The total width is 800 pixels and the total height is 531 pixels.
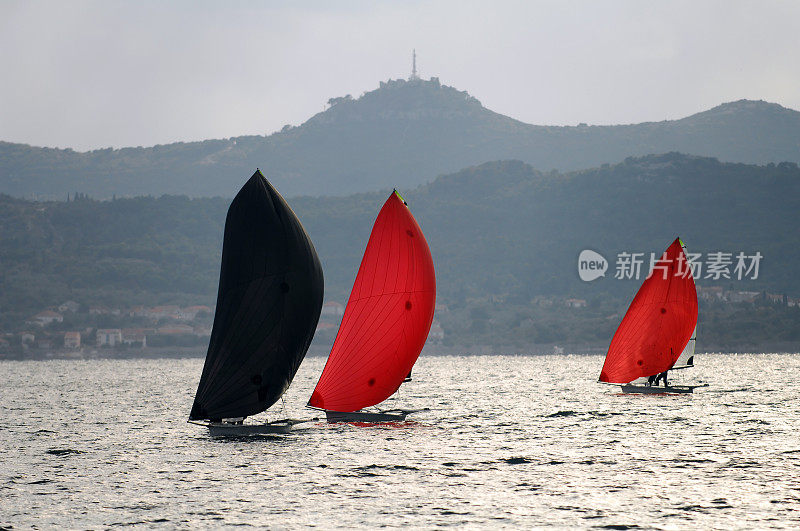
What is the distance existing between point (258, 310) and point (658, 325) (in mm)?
26273

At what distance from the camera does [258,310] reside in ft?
115

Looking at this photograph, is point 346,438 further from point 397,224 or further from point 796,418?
point 796,418

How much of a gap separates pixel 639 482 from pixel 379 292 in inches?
481

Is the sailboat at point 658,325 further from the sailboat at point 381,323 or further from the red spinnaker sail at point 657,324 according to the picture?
the sailboat at point 381,323

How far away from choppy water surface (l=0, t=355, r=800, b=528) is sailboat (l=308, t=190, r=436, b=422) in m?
2.28

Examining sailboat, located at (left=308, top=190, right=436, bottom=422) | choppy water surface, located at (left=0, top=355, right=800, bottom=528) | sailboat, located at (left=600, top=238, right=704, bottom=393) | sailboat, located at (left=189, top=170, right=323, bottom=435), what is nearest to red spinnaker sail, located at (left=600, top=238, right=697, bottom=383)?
sailboat, located at (left=600, top=238, right=704, bottom=393)

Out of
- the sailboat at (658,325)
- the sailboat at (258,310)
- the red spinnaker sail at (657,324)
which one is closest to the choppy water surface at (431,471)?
the sailboat at (258,310)

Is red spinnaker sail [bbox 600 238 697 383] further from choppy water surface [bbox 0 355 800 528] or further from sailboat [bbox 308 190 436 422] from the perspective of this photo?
sailboat [bbox 308 190 436 422]

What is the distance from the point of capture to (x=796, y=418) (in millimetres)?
54125

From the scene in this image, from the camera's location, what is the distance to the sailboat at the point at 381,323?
3803 centimetres

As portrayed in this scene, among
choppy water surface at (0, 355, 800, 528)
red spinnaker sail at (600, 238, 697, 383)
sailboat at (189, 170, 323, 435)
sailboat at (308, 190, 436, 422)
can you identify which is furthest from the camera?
red spinnaker sail at (600, 238, 697, 383)

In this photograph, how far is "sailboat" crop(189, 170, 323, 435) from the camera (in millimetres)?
35188

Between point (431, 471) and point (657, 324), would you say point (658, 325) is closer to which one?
point (657, 324)

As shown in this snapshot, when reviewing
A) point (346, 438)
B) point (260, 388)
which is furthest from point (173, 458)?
point (346, 438)
